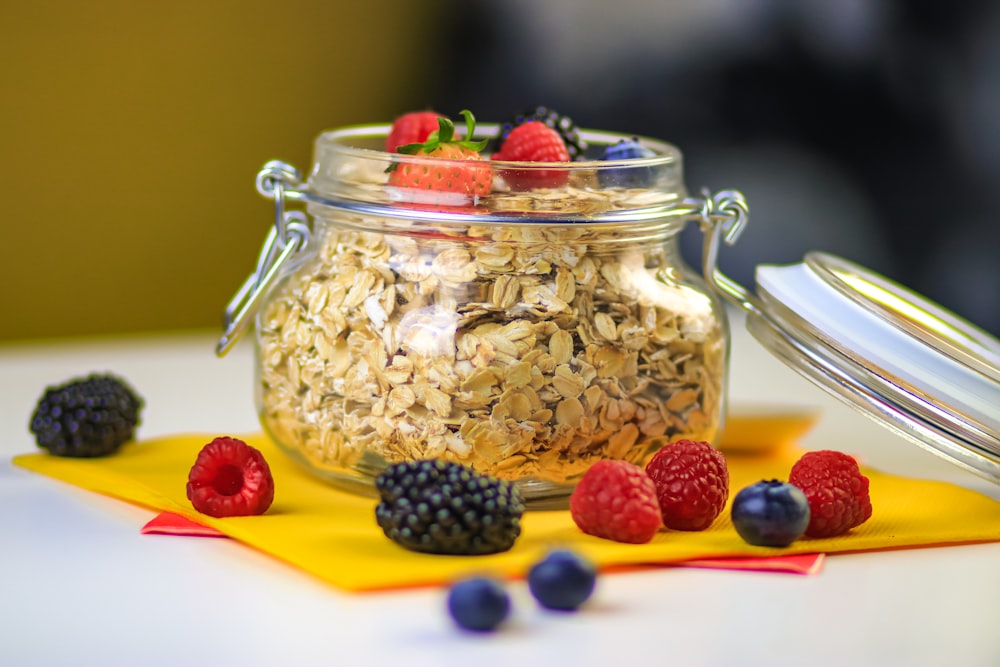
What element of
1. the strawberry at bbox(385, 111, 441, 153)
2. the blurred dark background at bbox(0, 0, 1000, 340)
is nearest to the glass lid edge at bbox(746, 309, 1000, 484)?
the strawberry at bbox(385, 111, 441, 153)

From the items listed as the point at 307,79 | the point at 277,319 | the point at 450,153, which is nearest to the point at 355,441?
the point at 277,319

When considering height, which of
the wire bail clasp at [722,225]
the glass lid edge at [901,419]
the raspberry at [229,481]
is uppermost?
the wire bail clasp at [722,225]

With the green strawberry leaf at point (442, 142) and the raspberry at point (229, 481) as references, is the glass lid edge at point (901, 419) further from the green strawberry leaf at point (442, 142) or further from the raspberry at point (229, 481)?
the raspberry at point (229, 481)

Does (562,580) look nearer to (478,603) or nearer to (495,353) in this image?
(478,603)

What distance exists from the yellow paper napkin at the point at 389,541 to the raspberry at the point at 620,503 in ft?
0.04

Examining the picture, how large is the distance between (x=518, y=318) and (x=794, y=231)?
6.05 ft

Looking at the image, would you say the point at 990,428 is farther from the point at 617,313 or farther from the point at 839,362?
the point at 617,313

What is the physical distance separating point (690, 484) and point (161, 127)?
1.79 meters

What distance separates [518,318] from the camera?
0.96 meters

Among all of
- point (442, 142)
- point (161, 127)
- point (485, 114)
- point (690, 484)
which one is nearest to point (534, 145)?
point (442, 142)

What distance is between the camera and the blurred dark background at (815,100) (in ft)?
8.33

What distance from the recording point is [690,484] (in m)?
0.92

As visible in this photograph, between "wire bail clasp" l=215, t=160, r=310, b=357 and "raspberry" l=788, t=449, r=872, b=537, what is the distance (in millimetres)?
519

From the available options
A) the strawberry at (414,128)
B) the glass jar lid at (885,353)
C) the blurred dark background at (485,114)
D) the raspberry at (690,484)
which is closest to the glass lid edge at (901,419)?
the glass jar lid at (885,353)
